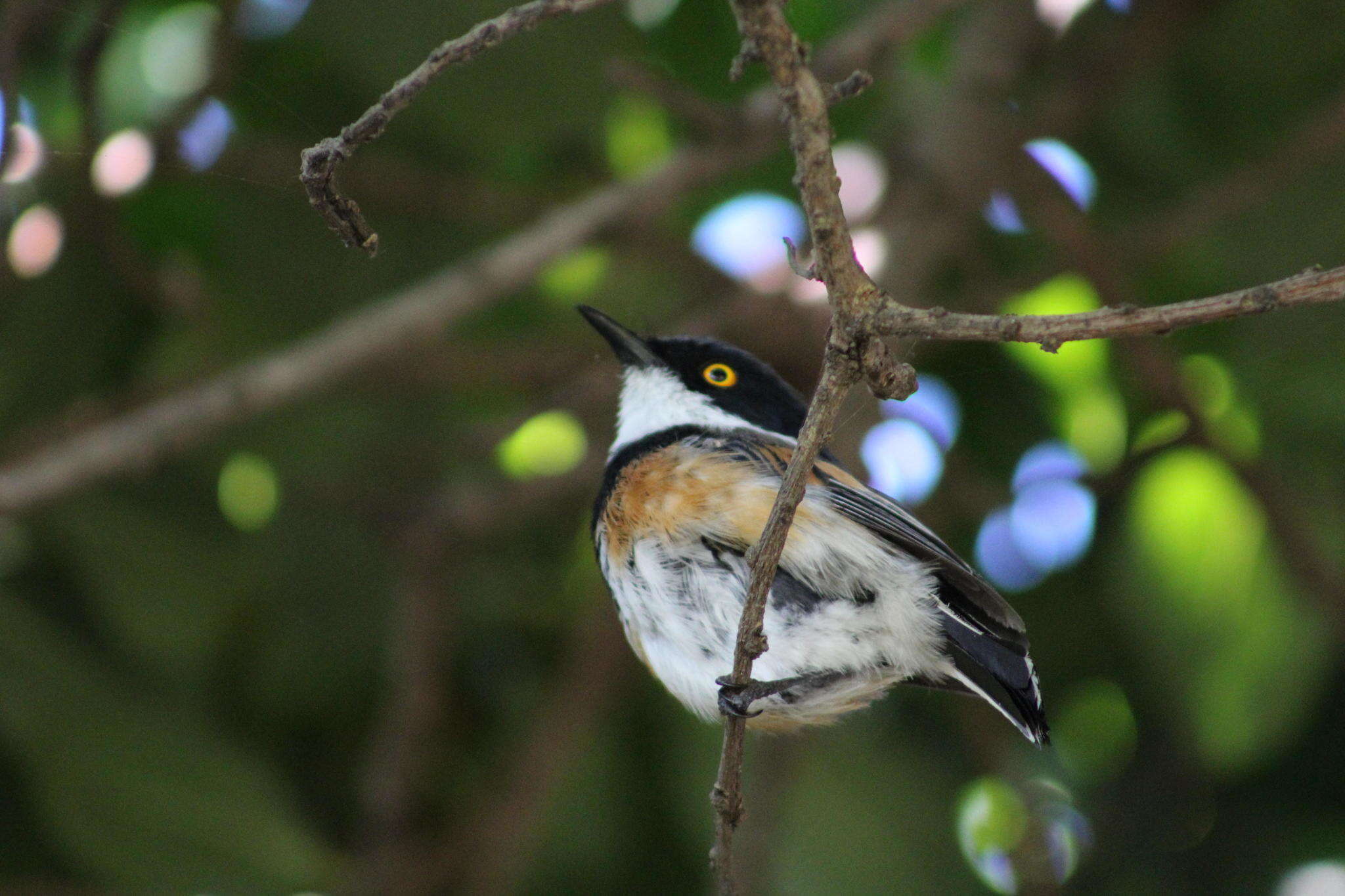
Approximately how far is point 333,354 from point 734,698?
91.3 inches

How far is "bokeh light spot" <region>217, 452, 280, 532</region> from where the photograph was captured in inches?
208

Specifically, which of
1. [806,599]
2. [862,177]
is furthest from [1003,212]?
[806,599]

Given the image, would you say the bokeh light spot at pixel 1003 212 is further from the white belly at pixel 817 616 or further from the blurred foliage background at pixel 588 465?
the white belly at pixel 817 616

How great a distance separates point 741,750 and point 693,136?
131 inches

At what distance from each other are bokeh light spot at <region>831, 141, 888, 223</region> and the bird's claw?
10.9 feet

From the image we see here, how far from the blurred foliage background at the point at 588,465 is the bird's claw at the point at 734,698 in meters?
1.85

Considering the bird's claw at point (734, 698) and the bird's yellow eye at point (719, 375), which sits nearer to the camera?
the bird's claw at point (734, 698)

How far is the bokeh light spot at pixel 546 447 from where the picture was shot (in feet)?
19.1

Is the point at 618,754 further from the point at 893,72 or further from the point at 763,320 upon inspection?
the point at 893,72

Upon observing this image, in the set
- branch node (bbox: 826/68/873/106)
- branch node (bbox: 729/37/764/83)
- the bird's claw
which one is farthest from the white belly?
branch node (bbox: 729/37/764/83)

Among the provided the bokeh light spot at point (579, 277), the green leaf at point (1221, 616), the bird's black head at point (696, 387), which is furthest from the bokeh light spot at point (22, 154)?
the green leaf at point (1221, 616)

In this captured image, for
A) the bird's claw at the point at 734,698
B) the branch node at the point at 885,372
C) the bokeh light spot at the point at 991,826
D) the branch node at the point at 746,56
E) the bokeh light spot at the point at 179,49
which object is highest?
the bokeh light spot at the point at 179,49

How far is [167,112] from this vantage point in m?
4.48

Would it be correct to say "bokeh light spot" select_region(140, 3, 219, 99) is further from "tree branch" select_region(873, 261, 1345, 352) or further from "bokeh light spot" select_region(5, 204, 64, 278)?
"tree branch" select_region(873, 261, 1345, 352)
